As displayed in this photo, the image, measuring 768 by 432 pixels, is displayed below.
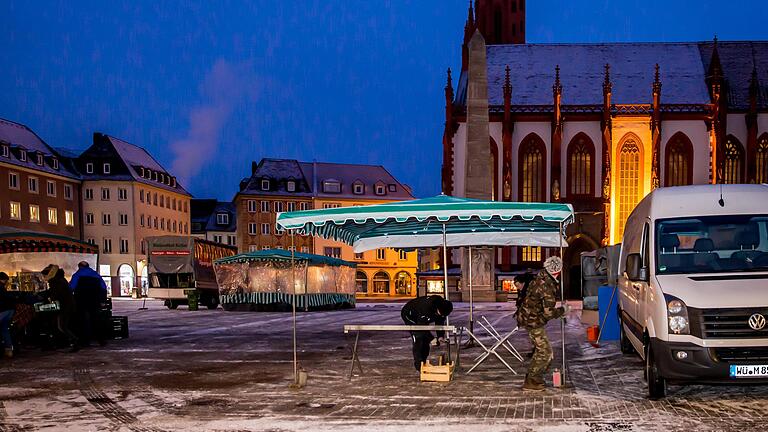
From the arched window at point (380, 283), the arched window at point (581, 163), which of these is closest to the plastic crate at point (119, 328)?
the arched window at point (581, 163)

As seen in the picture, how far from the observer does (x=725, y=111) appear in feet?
173

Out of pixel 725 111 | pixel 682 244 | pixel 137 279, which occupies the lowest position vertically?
pixel 137 279

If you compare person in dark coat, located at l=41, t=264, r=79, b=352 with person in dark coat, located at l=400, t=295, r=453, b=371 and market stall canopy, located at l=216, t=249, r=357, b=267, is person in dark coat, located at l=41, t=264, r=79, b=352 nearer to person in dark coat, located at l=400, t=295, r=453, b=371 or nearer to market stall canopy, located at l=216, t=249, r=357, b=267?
person in dark coat, located at l=400, t=295, r=453, b=371

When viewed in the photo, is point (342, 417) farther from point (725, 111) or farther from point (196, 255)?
point (725, 111)

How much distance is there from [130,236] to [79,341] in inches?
2242

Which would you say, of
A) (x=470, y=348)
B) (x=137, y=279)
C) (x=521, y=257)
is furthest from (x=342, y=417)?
(x=137, y=279)

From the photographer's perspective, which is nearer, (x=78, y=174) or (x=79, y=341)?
(x=79, y=341)

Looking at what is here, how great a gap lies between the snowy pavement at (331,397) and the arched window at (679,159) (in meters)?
42.9

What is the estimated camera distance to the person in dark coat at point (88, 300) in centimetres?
1495

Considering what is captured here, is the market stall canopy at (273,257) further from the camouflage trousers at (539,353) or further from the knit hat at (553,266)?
the knit hat at (553,266)

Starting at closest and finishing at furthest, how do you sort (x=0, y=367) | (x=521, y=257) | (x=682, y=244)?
(x=682, y=244)
(x=0, y=367)
(x=521, y=257)

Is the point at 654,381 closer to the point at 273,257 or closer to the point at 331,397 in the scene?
the point at 331,397

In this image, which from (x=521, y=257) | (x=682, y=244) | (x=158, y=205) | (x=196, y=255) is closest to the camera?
(x=682, y=244)

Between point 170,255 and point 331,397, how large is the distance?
28605mm
